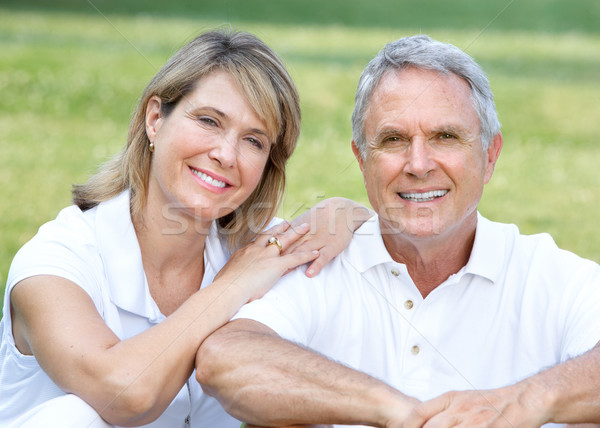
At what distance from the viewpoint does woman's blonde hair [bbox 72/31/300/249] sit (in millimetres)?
3291

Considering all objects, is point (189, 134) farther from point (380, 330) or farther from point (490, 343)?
point (490, 343)

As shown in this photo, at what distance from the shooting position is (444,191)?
307 cm

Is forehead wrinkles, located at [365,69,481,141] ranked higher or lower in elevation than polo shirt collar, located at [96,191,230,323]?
higher

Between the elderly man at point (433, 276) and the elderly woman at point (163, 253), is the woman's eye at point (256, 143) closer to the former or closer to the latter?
the elderly woman at point (163, 253)

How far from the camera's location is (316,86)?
44.0 feet

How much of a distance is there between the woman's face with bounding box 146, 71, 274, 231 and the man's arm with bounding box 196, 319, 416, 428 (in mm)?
726

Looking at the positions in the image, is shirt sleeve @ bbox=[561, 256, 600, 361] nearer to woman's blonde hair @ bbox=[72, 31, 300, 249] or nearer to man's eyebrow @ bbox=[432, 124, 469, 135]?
man's eyebrow @ bbox=[432, 124, 469, 135]

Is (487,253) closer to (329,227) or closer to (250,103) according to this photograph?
(329,227)

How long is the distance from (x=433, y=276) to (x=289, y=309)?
2.08 feet

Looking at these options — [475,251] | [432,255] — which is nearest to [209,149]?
[432,255]

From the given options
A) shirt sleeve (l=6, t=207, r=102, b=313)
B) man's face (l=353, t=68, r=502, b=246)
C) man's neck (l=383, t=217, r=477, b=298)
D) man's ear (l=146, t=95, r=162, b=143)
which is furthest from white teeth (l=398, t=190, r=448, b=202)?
shirt sleeve (l=6, t=207, r=102, b=313)

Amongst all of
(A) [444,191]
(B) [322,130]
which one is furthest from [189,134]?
(B) [322,130]

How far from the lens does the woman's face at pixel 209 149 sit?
3.21 m

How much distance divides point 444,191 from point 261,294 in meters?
0.81
